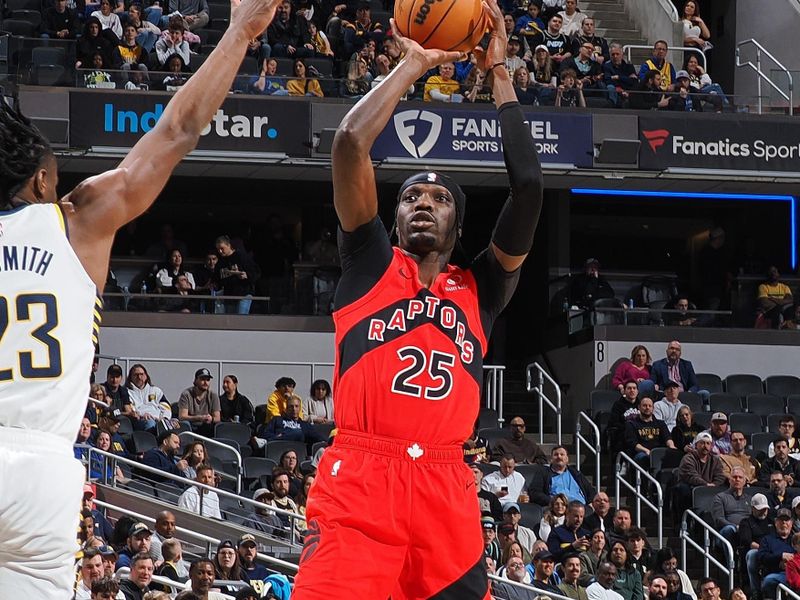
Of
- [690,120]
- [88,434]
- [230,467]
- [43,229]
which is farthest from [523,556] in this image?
[43,229]

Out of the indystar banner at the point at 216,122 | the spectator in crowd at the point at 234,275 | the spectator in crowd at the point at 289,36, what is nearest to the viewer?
the indystar banner at the point at 216,122

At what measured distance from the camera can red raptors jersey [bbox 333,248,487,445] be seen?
5.11 meters

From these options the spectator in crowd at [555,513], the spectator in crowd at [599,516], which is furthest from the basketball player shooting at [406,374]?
the spectator in crowd at [599,516]

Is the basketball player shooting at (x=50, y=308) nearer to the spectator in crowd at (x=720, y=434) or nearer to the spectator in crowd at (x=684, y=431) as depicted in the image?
the spectator in crowd at (x=720, y=434)

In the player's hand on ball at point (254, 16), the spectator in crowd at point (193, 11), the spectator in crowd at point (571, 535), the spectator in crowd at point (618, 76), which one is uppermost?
the spectator in crowd at point (193, 11)

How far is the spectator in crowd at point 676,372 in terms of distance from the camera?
19.0m

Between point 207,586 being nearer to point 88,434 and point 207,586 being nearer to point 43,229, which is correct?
point 88,434

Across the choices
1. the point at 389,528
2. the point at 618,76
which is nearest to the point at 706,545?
the point at 618,76

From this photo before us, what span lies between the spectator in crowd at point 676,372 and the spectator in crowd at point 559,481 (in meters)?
2.86

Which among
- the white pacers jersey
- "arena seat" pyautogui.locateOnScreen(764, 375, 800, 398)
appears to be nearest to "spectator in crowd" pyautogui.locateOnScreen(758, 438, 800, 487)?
"arena seat" pyautogui.locateOnScreen(764, 375, 800, 398)

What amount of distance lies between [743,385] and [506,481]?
228 inches

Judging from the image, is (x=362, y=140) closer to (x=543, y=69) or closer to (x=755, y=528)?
(x=755, y=528)

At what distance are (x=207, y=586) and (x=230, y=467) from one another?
443cm

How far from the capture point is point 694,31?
78.0 feet
